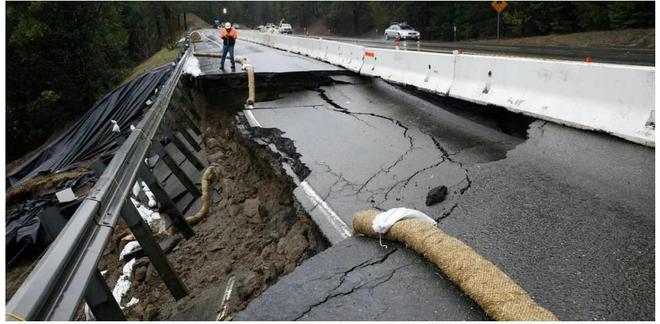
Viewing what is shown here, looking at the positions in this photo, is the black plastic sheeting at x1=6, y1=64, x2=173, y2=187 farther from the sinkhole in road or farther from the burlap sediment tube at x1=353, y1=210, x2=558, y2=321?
the burlap sediment tube at x1=353, y1=210, x2=558, y2=321

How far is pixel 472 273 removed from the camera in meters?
2.67

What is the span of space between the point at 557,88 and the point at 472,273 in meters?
3.85

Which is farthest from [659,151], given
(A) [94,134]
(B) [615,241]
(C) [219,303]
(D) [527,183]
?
(A) [94,134]

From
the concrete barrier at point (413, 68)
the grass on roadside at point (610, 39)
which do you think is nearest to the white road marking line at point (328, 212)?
the concrete barrier at point (413, 68)

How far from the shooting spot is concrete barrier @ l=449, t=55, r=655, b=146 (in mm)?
4664

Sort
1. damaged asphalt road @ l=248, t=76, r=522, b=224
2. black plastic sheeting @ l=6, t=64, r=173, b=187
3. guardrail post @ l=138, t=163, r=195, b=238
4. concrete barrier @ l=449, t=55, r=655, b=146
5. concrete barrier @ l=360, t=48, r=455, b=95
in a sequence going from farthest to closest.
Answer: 1. black plastic sheeting @ l=6, t=64, r=173, b=187
2. concrete barrier @ l=360, t=48, r=455, b=95
3. guardrail post @ l=138, t=163, r=195, b=238
4. concrete barrier @ l=449, t=55, r=655, b=146
5. damaged asphalt road @ l=248, t=76, r=522, b=224

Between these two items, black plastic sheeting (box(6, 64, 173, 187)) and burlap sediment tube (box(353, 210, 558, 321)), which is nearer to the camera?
burlap sediment tube (box(353, 210, 558, 321))

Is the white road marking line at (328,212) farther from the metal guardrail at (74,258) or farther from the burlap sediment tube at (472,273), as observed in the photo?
the metal guardrail at (74,258)

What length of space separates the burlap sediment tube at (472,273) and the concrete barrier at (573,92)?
2.98 m

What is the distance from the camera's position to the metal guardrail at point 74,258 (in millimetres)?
2127

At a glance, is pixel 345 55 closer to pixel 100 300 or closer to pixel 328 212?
pixel 328 212

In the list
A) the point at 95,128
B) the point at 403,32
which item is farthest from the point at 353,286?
the point at 403,32

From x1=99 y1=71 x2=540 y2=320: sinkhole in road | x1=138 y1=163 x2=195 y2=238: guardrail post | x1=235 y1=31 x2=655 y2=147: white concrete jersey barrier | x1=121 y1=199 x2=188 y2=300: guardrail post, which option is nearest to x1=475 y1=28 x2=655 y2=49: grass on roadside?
x1=235 y1=31 x2=655 y2=147: white concrete jersey barrier

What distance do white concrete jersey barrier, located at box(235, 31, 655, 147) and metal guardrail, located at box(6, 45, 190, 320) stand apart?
4.91 m
